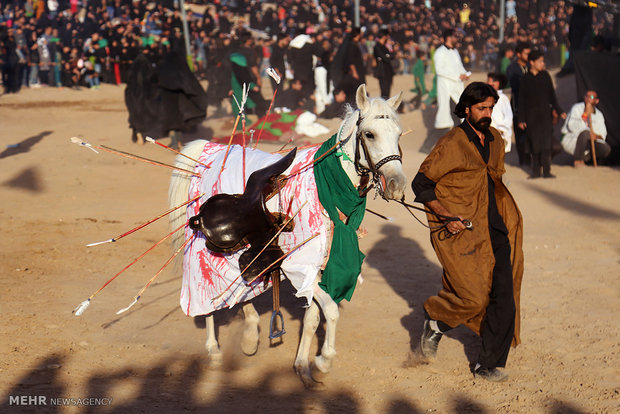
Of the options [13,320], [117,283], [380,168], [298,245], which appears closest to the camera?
[380,168]

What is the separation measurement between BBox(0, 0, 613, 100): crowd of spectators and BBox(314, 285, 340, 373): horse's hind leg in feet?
54.0

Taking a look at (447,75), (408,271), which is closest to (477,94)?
(408,271)

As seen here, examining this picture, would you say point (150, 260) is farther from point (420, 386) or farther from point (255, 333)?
point (420, 386)

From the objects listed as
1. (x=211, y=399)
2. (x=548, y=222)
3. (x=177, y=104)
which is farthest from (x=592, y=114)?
(x=211, y=399)

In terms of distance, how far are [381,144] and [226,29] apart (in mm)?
22121

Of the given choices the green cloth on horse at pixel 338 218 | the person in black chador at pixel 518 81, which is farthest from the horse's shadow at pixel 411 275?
the person in black chador at pixel 518 81

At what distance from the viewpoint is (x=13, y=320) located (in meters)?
6.00

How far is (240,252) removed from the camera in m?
5.15

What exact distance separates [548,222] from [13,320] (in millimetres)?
6427

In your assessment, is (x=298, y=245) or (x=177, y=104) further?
(x=177, y=104)

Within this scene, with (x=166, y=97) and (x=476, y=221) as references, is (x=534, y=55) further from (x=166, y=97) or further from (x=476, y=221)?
(x=476, y=221)
